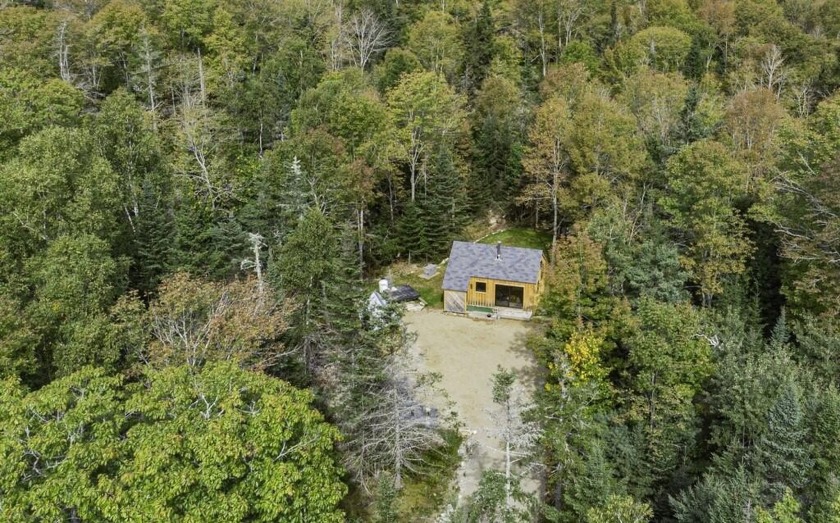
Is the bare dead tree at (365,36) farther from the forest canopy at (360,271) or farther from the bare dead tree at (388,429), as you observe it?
the bare dead tree at (388,429)

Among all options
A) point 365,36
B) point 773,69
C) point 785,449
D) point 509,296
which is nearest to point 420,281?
point 509,296

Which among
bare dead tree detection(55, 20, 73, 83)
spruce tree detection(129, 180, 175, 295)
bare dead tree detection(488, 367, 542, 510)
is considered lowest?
bare dead tree detection(488, 367, 542, 510)

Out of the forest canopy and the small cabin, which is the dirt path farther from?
the forest canopy

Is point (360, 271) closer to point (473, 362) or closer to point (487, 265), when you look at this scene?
point (473, 362)

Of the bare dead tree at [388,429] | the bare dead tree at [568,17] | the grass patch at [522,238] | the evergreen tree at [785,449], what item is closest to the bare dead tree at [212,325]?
the bare dead tree at [388,429]

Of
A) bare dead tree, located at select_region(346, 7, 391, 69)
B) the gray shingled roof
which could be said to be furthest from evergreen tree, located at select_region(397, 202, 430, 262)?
bare dead tree, located at select_region(346, 7, 391, 69)

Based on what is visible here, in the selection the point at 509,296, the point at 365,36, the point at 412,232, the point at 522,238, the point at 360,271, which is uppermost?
the point at 365,36

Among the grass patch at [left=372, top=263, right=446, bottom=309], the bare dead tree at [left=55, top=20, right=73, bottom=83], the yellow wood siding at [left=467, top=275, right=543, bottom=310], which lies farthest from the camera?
the bare dead tree at [left=55, top=20, right=73, bottom=83]

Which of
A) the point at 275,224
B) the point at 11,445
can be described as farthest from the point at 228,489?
the point at 275,224
